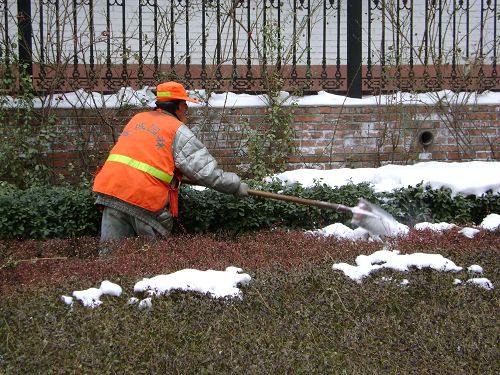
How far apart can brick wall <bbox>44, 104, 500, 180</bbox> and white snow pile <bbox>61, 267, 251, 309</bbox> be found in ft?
12.3

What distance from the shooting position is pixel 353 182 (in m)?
7.85

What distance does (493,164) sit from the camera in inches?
338

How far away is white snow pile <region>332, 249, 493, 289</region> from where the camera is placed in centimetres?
541

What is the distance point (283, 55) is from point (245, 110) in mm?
816

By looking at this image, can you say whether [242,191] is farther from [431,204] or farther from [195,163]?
[431,204]

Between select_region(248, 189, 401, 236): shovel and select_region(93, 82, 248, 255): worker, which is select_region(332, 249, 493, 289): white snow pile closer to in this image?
select_region(248, 189, 401, 236): shovel

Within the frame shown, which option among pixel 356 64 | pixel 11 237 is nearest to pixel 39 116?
pixel 11 237

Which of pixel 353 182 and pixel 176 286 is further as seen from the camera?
pixel 353 182

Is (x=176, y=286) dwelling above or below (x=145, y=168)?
below

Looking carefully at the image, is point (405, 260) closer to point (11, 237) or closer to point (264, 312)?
point (264, 312)

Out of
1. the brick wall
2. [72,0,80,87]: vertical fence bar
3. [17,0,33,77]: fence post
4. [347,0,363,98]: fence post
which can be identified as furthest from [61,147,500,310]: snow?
[17,0,33,77]: fence post

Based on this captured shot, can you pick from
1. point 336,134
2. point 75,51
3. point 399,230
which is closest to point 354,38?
point 336,134

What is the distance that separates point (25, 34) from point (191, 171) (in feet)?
11.0

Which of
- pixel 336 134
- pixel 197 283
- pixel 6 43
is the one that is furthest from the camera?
pixel 336 134
